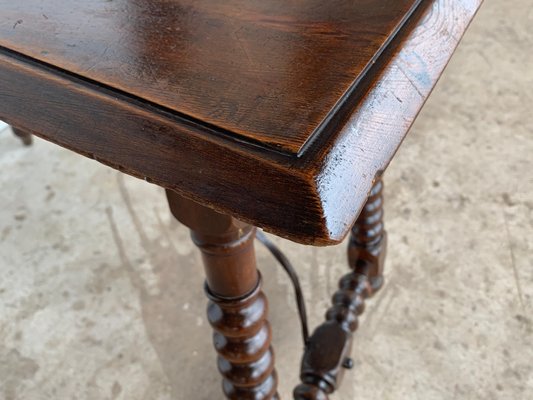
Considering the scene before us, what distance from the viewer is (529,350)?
964 mm

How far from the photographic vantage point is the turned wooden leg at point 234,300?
519 mm

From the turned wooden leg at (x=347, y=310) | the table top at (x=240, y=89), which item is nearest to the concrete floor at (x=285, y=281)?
the turned wooden leg at (x=347, y=310)

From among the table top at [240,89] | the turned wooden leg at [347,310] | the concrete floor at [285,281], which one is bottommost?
the concrete floor at [285,281]

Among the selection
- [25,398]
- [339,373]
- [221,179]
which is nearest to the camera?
[221,179]

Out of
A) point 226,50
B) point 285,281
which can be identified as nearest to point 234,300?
point 226,50

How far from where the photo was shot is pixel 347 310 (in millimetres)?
893

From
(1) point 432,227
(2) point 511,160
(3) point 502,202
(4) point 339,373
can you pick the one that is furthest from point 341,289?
(2) point 511,160

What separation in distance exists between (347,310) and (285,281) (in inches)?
8.9

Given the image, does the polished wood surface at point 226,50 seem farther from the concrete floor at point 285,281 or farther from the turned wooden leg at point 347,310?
the concrete floor at point 285,281

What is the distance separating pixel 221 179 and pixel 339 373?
550 millimetres

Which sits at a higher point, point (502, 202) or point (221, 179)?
point (221, 179)

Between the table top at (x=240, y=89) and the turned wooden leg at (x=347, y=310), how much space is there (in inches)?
15.9

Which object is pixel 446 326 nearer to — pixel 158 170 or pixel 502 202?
pixel 502 202

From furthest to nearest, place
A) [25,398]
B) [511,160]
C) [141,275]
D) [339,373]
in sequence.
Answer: [511,160] → [141,275] → [25,398] → [339,373]
